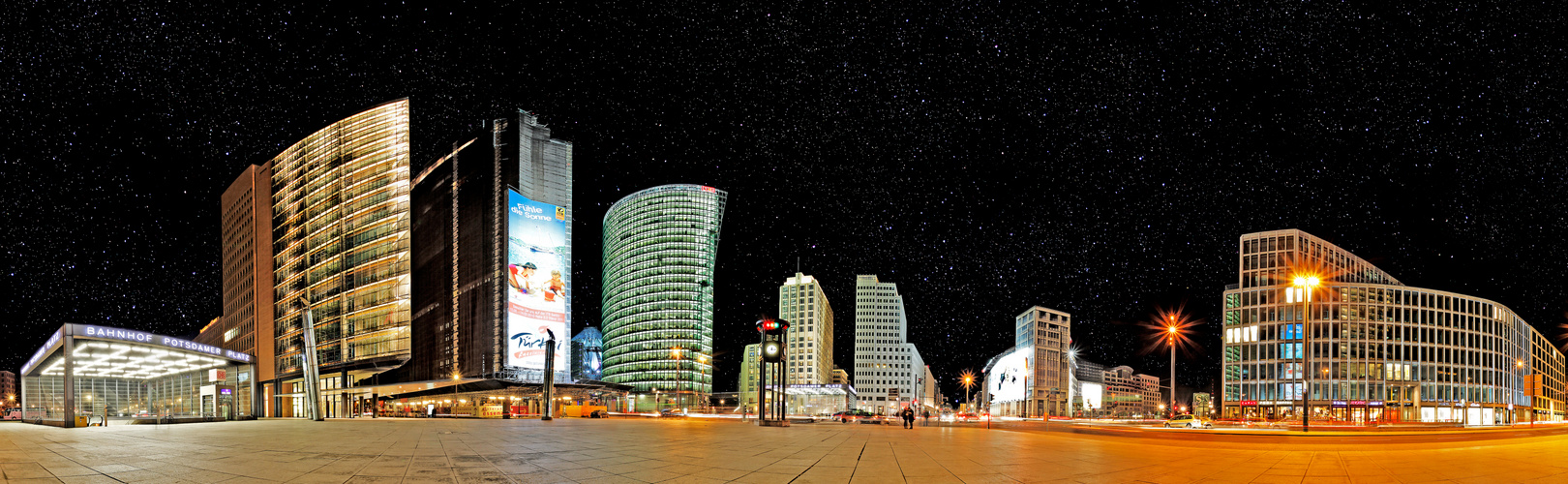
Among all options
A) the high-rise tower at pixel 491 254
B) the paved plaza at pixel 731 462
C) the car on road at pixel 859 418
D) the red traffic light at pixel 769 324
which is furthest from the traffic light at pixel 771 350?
the high-rise tower at pixel 491 254

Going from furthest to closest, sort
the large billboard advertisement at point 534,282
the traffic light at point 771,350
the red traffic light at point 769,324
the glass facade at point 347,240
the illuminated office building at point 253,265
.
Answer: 1. the illuminated office building at point 253,265
2. the glass facade at point 347,240
3. the large billboard advertisement at point 534,282
4. the red traffic light at point 769,324
5. the traffic light at point 771,350

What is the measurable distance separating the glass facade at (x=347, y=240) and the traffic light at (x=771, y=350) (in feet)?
279

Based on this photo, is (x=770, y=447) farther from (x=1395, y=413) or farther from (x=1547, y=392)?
(x=1547, y=392)

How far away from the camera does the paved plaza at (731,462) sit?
47.8ft

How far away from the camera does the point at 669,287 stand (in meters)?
174

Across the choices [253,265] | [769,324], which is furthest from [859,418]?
[253,265]

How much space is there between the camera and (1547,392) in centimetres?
15012

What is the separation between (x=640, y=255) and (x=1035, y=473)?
546 feet

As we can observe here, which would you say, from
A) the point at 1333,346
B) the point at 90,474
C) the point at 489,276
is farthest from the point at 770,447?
the point at 1333,346

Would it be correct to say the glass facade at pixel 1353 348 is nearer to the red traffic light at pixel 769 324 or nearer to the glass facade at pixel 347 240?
the red traffic light at pixel 769 324

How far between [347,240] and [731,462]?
119243 mm

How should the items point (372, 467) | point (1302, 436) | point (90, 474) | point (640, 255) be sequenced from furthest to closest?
point (640, 255)
point (1302, 436)
point (372, 467)
point (90, 474)

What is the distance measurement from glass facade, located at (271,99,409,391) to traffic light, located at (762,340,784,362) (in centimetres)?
8501

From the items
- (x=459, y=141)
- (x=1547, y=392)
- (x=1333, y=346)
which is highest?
(x=459, y=141)
